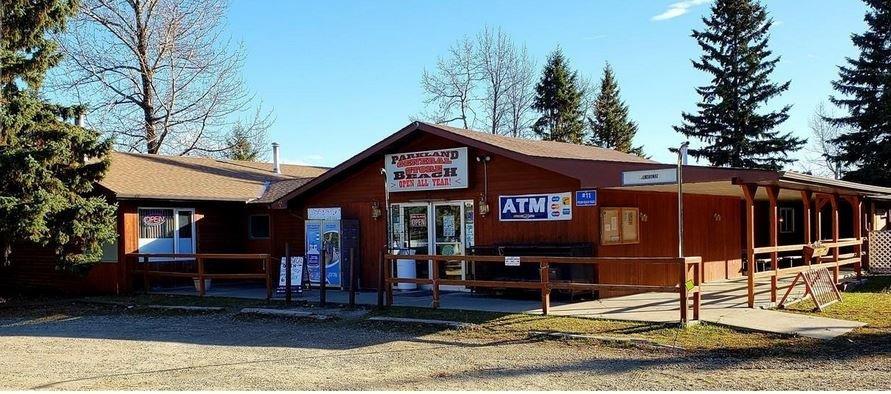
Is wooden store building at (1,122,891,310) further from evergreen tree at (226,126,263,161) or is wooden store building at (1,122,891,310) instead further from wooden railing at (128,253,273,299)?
evergreen tree at (226,126,263,161)

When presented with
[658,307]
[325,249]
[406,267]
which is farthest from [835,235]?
[325,249]

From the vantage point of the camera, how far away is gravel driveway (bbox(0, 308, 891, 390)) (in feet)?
25.1

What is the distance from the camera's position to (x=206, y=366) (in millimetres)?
8852

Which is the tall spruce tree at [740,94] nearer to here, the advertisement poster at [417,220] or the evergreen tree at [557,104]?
the evergreen tree at [557,104]

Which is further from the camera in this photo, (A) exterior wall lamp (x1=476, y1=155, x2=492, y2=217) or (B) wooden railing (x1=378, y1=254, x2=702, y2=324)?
(A) exterior wall lamp (x1=476, y1=155, x2=492, y2=217)

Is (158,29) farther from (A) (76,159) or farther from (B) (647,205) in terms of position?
(B) (647,205)

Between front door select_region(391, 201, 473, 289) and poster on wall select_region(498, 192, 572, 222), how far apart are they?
A: 916mm

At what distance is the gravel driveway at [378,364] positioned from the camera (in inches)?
301

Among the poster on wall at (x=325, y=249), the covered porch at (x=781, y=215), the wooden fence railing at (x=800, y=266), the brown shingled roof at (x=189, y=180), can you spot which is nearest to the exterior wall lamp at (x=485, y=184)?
the covered porch at (x=781, y=215)

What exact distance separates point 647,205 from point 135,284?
1148 centimetres

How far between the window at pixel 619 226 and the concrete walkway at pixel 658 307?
107 cm

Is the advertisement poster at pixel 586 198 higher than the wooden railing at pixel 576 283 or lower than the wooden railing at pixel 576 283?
higher

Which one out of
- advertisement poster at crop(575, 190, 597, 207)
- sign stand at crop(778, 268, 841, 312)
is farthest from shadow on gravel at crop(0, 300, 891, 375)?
advertisement poster at crop(575, 190, 597, 207)

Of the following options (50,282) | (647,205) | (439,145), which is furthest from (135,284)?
(647,205)
